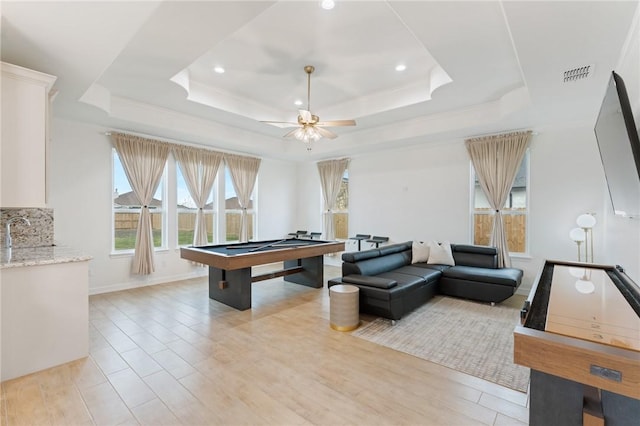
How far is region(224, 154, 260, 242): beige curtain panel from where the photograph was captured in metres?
6.80

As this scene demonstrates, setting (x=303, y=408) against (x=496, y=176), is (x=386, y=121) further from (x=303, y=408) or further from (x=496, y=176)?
(x=303, y=408)

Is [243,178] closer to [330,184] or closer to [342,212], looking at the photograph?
[330,184]

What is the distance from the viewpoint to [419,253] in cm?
527

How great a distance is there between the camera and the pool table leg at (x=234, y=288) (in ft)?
13.5

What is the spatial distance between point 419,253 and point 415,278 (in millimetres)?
1261

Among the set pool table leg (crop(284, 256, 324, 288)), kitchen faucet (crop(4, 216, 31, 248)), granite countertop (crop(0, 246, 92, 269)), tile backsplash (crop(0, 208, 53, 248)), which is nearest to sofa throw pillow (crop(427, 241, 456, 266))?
pool table leg (crop(284, 256, 324, 288))

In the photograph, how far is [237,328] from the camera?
11.4 feet

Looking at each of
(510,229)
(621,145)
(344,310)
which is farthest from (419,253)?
(621,145)

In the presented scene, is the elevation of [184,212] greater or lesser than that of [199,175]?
lesser

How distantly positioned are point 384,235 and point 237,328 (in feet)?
13.8

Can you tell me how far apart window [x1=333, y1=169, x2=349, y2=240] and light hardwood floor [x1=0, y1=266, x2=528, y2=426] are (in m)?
4.11

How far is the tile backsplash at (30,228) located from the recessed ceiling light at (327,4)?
4.30 meters

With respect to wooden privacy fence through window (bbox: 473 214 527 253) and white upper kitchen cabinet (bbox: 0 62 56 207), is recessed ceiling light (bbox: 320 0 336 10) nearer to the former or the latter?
white upper kitchen cabinet (bbox: 0 62 56 207)

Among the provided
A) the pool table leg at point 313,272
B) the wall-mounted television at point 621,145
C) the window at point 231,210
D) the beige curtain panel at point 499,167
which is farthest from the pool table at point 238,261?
the wall-mounted television at point 621,145
